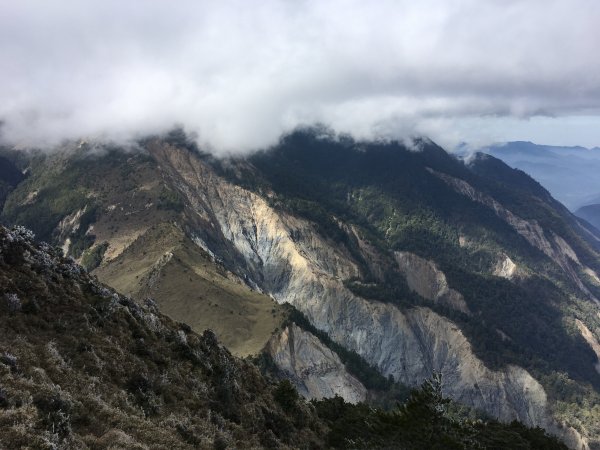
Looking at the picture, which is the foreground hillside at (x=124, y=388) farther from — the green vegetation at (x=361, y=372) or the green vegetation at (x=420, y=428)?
the green vegetation at (x=361, y=372)

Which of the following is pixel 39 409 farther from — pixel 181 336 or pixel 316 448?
pixel 316 448

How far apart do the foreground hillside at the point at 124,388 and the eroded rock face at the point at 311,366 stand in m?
81.9

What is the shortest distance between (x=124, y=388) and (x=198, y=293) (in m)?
105

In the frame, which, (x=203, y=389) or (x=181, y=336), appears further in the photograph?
(x=181, y=336)

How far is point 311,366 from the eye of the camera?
134875 mm

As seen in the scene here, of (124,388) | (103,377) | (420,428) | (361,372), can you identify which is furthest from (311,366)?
(103,377)

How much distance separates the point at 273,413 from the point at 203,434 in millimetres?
12830

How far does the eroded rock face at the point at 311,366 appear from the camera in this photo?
127 metres

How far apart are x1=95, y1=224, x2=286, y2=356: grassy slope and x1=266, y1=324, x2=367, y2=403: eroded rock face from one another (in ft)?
14.9

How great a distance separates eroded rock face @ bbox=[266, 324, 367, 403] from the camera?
12744 cm

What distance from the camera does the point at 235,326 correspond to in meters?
127

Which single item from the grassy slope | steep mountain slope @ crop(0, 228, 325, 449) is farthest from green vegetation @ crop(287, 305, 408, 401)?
steep mountain slope @ crop(0, 228, 325, 449)

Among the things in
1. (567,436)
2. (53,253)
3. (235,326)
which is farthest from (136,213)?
(567,436)

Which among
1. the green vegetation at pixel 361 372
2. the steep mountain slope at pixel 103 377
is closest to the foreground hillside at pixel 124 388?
the steep mountain slope at pixel 103 377
